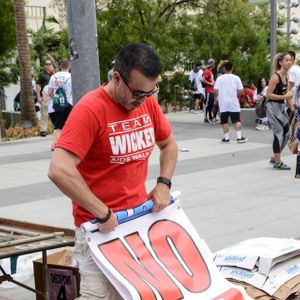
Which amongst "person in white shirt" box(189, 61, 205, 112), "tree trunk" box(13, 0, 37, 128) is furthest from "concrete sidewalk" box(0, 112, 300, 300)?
"person in white shirt" box(189, 61, 205, 112)

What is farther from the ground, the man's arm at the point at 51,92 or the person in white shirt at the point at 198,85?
the man's arm at the point at 51,92

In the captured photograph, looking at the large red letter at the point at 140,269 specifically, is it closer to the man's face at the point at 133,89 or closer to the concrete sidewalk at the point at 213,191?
the man's face at the point at 133,89

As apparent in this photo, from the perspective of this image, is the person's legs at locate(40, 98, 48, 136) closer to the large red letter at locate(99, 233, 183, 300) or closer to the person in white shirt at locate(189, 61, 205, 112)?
the person in white shirt at locate(189, 61, 205, 112)

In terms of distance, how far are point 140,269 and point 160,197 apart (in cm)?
40

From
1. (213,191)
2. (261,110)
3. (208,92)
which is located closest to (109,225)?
(213,191)

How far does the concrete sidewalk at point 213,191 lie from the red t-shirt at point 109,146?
199 centimetres

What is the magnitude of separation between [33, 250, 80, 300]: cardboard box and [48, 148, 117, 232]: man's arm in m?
1.28

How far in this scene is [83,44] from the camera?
6.22 metres

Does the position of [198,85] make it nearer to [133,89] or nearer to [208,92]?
[208,92]

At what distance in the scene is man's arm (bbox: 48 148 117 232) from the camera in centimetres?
316

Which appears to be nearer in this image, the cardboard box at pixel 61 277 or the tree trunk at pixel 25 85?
the cardboard box at pixel 61 277

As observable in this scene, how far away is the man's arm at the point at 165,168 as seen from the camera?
3576mm

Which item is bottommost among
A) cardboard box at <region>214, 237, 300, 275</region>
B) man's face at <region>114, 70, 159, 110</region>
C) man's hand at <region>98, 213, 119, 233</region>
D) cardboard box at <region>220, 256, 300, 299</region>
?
cardboard box at <region>220, 256, 300, 299</region>

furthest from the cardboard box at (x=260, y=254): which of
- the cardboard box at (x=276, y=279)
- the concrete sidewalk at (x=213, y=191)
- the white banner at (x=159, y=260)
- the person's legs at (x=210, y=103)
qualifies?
the person's legs at (x=210, y=103)
